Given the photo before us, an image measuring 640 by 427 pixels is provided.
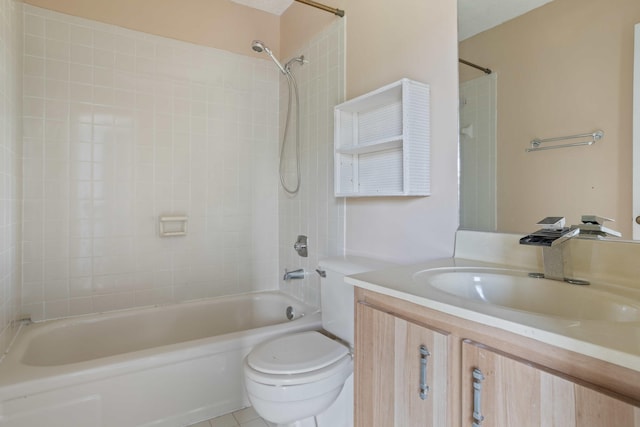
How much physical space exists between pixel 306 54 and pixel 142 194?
142 cm

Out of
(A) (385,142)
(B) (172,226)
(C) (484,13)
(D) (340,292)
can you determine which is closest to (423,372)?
(D) (340,292)

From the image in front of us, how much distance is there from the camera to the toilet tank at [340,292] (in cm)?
152

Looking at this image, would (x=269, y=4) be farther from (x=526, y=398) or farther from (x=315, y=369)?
(x=526, y=398)

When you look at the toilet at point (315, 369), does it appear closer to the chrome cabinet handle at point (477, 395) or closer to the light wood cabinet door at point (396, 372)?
the light wood cabinet door at point (396, 372)

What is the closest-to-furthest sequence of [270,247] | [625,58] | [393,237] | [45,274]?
[625,58]
[393,237]
[45,274]
[270,247]

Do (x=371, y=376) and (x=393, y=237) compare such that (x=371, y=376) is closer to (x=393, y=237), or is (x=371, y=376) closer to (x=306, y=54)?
(x=393, y=237)

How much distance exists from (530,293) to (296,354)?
2.98 feet

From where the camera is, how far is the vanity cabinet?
1.70 feet

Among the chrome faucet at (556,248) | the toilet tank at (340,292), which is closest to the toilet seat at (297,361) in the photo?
the toilet tank at (340,292)

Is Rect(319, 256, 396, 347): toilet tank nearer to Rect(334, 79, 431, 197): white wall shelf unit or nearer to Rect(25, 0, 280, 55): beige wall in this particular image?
Rect(334, 79, 431, 197): white wall shelf unit

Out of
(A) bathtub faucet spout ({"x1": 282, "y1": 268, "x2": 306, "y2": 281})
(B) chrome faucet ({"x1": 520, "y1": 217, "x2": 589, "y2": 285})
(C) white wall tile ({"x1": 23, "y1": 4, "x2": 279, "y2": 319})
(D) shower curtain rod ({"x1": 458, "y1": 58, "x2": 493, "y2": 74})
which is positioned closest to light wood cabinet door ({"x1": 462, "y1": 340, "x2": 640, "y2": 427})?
(B) chrome faucet ({"x1": 520, "y1": 217, "x2": 589, "y2": 285})

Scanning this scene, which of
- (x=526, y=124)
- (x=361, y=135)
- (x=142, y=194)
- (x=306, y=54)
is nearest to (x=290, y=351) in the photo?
(x=361, y=135)

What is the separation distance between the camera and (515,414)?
611mm

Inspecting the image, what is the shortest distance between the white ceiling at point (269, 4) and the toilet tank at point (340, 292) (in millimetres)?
1925
